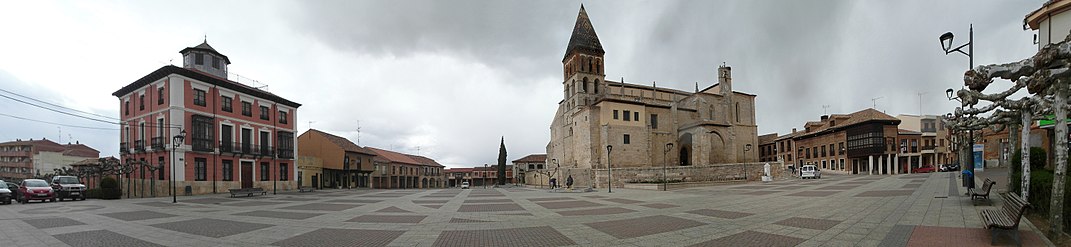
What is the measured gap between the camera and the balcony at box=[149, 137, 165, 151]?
27031 millimetres

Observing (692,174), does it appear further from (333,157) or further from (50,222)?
(50,222)

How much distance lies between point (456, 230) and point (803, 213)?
28.3ft

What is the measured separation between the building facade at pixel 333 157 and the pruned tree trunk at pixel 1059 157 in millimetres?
46939

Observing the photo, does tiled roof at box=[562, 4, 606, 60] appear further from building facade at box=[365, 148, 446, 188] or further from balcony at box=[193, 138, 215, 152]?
balcony at box=[193, 138, 215, 152]

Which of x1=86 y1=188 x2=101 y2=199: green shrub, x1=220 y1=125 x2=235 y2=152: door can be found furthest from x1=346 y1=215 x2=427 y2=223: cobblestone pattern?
x1=220 y1=125 x2=235 y2=152: door

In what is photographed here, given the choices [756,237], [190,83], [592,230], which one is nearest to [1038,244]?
[756,237]

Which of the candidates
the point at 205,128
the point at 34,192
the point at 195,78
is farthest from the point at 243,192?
the point at 195,78

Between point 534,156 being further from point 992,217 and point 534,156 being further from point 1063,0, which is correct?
point 992,217

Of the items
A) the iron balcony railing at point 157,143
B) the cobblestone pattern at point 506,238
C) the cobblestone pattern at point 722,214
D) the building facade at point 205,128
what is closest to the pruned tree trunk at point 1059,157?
the cobblestone pattern at point 722,214

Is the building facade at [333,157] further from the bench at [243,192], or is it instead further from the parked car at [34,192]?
the parked car at [34,192]

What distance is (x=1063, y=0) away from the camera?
55.9 ft

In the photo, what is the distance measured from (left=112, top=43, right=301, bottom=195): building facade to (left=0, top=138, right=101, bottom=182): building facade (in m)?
47.7

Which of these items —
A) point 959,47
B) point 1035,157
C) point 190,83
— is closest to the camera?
point 959,47

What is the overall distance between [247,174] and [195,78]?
768cm
